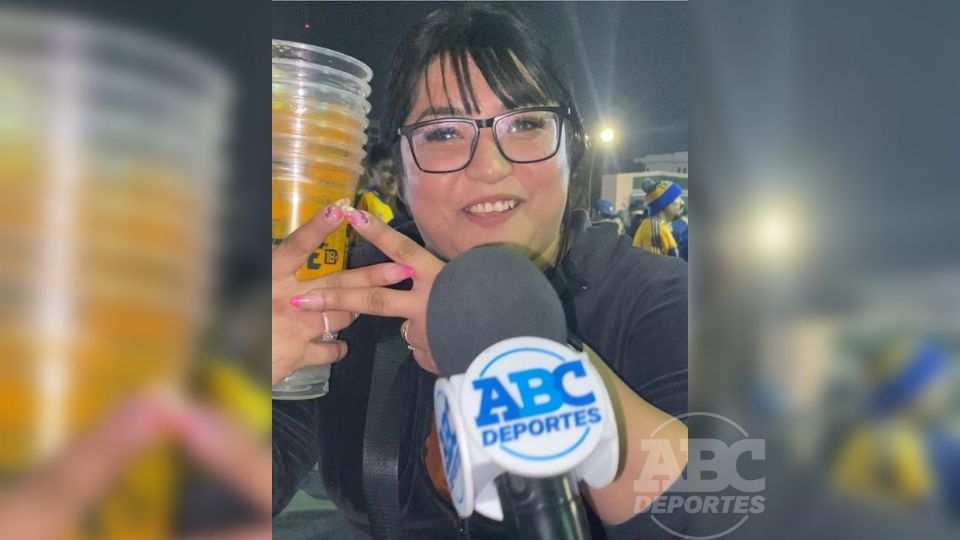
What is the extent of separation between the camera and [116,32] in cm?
68

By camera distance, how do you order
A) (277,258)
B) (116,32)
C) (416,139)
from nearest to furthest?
(116,32) → (277,258) → (416,139)

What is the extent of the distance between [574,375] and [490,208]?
1.82ft

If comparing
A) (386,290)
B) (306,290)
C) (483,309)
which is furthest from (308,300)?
(483,309)

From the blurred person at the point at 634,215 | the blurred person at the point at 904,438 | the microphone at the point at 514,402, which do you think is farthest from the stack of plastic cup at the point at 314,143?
the blurred person at the point at 904,438

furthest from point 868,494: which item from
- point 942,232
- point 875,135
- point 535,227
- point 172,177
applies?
point 172,177

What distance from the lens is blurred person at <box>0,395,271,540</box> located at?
697 millimetres

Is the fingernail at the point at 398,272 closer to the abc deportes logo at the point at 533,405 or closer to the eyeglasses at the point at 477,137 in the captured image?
the eyeglasses at the point at 477,137

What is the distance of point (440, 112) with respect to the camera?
4.08 feet

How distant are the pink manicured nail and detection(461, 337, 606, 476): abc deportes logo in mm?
468

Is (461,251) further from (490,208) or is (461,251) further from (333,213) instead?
(333,213)

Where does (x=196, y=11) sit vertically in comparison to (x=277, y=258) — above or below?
above

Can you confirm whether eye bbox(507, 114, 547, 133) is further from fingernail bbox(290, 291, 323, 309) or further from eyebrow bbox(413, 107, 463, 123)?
fingernail bbox(290, 291, 323, 309)

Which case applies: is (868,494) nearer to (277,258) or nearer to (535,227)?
(535,227)

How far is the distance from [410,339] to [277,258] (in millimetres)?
273
